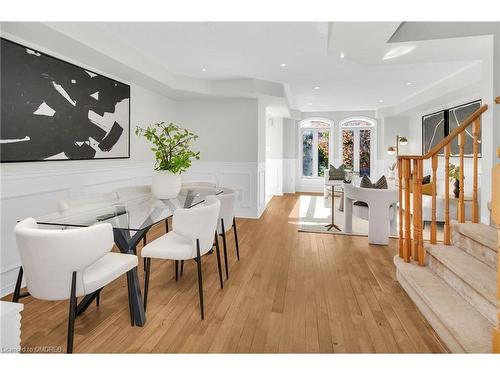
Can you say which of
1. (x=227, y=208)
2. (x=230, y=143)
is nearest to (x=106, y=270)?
(x=227, y=208)

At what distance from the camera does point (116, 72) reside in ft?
13.7

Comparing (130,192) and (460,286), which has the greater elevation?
(130,192)

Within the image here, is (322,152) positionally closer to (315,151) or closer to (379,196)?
(315,151)

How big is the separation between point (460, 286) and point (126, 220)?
7.90ft

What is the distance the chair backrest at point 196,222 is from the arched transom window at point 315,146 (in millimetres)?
8216

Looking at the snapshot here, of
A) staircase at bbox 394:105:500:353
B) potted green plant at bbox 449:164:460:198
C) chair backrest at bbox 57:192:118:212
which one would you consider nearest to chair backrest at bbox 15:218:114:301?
chair backrest at bbox 57:192:118:212

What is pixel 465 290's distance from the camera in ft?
7.07

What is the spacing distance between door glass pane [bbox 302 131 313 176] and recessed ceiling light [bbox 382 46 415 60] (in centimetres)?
677

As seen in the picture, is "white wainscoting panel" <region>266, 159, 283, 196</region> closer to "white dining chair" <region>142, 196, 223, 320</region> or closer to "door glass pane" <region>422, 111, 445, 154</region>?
"door glass pane" <region>422, 111, 445, 154</region>

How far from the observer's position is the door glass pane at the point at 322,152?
10211 mm

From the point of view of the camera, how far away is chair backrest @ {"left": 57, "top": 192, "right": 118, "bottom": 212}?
2.54 m

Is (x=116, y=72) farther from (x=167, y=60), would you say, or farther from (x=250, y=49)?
(x=250, y=49)

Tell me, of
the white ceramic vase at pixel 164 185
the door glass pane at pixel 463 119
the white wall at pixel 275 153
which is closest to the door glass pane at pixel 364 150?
the white wall at pixel 275 153
